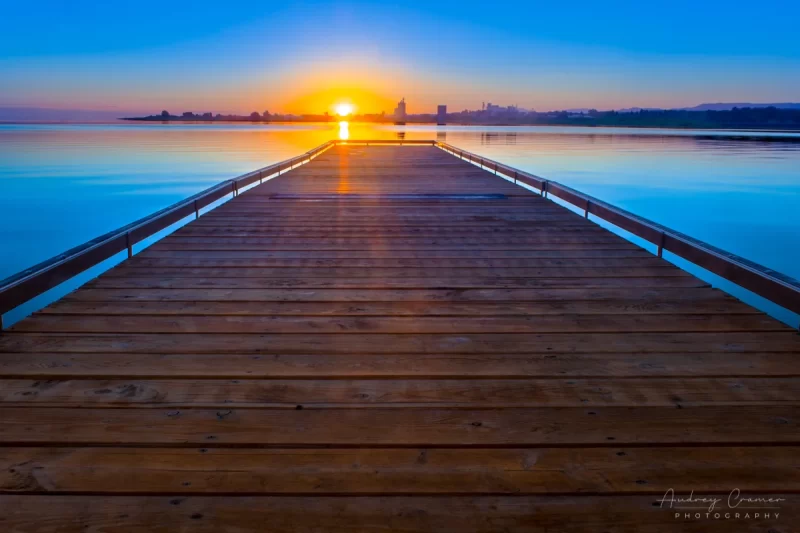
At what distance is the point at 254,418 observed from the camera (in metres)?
2.14

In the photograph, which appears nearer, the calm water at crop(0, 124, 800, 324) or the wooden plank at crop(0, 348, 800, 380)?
the wooden plank at crop(0, 348, 800, 380)

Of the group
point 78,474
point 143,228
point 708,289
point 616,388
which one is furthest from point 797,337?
point 143,228

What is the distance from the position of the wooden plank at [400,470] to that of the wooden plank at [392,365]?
58 cm

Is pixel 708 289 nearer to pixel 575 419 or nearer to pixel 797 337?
pixel 797 337

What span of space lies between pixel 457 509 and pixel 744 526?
2.75 ft

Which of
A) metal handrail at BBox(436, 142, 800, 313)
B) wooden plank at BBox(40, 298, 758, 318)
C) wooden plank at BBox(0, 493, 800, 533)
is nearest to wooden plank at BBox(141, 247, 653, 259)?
metal handrail at BBox(436, 142, 800, 313)

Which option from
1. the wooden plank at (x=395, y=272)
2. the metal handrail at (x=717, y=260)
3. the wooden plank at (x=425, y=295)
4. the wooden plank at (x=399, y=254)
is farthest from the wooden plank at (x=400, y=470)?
the wooden plank at (x=399, y=254)

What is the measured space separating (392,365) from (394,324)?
0.55 m

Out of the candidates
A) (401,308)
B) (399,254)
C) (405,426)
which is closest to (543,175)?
(399,254)

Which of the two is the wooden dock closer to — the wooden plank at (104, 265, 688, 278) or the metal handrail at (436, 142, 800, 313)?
the wooden plank at (104, 265, 688, 278)

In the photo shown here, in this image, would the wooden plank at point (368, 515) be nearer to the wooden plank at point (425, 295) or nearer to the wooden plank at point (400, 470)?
the wooden plank at point (400, 470)

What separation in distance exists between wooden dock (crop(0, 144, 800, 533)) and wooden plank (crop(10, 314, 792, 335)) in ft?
0.06

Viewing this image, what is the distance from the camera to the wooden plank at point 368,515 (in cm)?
162

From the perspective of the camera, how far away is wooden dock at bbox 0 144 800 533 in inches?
67.1
